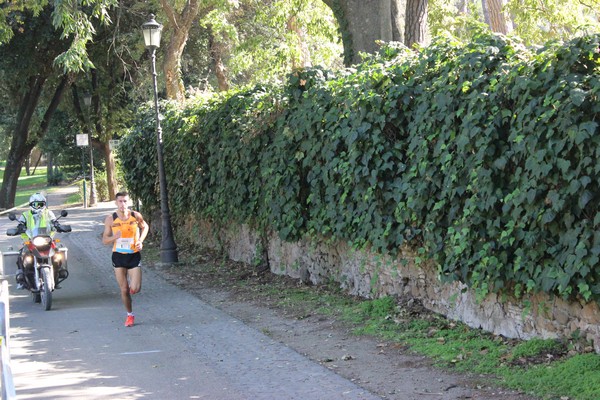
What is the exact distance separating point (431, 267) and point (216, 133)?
23.9 feet

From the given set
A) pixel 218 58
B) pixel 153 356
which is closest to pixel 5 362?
pixel 153 356

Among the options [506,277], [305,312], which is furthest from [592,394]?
[305,312]

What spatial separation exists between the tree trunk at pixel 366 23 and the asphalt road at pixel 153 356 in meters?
5.13

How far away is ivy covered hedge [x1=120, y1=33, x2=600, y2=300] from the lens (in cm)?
687

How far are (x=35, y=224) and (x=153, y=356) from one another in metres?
5.36

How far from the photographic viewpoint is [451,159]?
8469mm

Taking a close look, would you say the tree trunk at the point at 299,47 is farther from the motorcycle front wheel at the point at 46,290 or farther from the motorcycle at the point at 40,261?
the motorcycle front wheel at the point at 46,290

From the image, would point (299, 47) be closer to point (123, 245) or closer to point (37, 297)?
point (37, 297)

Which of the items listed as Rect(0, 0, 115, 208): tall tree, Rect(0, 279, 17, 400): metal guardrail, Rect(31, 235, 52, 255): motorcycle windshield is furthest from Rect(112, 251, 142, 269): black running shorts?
Rect(0, 0, 115, 208): tall tree

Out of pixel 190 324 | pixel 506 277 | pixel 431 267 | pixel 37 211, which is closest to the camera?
pixel 506 277

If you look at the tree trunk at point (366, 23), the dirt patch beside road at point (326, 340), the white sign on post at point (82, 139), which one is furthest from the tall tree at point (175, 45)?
the tree trunk at point (366, 23)

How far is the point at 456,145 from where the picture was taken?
8.45 metres

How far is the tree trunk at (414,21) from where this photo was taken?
13.9 m

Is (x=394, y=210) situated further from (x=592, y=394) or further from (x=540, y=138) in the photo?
(x=592, y=394)
